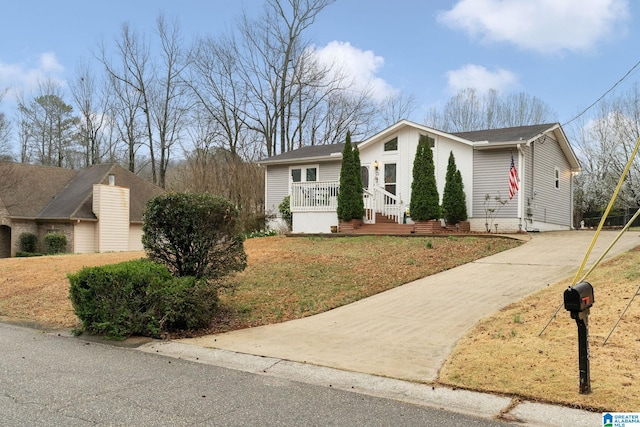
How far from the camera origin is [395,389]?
497 cm

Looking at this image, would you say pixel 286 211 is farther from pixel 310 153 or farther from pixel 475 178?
pixel 475 178

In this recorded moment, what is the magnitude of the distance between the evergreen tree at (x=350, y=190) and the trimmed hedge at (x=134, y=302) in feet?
37.6

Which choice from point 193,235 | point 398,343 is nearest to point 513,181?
point 398,343

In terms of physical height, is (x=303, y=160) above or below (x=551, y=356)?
above

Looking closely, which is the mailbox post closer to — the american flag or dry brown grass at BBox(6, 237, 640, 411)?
dry brown grass at BBox(6, 237, 640, 411)

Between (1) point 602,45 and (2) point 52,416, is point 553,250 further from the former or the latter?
(2) point 52,416

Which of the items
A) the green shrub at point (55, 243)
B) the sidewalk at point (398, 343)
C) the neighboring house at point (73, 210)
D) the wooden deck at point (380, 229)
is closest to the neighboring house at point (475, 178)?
the wooden deck at point (380, 229)

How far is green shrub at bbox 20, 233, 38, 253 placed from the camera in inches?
1033

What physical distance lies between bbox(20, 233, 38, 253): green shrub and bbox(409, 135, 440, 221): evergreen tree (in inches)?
789

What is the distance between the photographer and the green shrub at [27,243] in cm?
2623

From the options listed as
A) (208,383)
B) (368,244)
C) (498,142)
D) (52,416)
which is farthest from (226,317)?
(498,142)

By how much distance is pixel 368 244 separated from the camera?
51.3 feet

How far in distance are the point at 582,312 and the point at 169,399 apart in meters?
3.70

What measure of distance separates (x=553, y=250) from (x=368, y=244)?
5165mm
